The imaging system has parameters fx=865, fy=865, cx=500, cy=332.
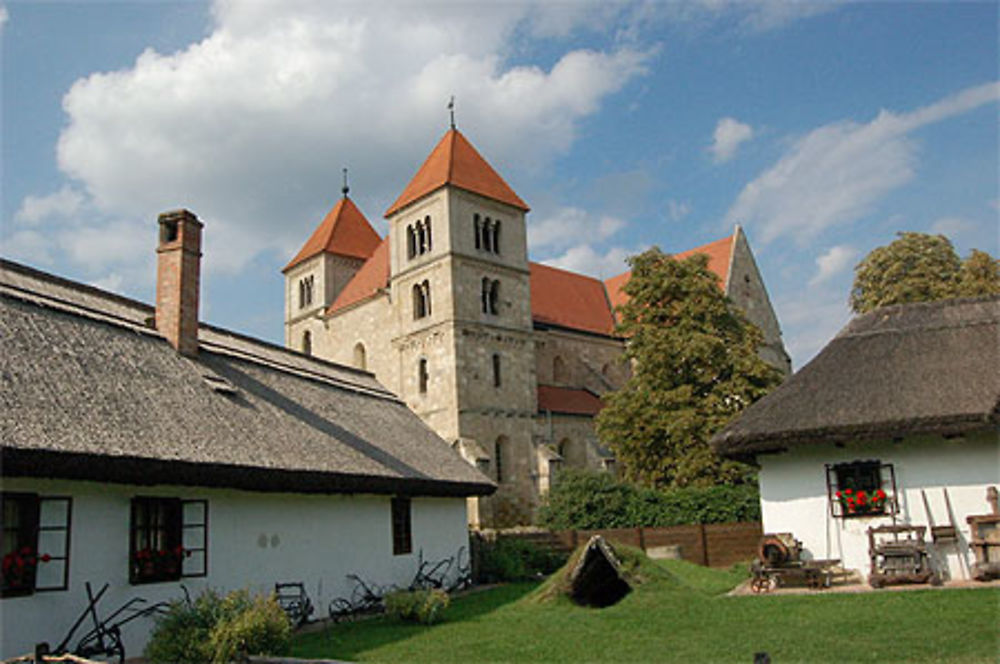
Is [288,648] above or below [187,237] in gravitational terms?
below

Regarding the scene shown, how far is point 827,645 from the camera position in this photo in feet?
32.6


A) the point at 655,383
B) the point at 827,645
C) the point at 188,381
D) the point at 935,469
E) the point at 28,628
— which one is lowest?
the point at 827,645

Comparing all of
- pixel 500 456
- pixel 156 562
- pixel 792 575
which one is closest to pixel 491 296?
pixel 500 456

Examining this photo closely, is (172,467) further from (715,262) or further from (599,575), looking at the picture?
(715,262)

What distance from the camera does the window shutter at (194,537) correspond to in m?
12.4

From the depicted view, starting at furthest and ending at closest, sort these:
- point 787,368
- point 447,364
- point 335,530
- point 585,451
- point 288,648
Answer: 1. point 787,368
2. point 585,451
3. point 447,364
4. point 335,530
5. point 288,648

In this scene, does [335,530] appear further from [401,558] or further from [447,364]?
[447,364]

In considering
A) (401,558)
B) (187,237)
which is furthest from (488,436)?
(187,237)

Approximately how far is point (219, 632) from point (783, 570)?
10.1 m

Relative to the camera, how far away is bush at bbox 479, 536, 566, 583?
70.3 ft

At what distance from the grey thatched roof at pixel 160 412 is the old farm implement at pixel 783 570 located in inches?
259

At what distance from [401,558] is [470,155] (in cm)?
2710

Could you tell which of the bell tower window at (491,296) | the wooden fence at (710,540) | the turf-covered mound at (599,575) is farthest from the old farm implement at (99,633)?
the bell tower window at (491,296)

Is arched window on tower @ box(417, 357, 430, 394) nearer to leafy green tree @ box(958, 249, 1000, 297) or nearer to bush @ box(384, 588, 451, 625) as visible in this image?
leafy green tree @ box(958, 249, 1000, 297)
